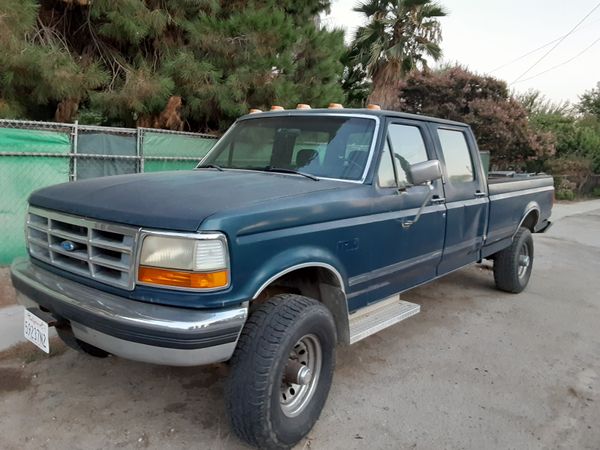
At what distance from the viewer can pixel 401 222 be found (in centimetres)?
358

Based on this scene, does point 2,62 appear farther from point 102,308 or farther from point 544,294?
point 544,294

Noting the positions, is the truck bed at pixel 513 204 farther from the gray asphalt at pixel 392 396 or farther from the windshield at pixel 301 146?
the windshield at pixel 301 146

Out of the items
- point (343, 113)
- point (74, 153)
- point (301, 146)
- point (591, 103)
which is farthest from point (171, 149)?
point (591, 103)

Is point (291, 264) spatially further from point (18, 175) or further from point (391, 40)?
point (391, 40)

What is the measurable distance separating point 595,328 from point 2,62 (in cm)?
732

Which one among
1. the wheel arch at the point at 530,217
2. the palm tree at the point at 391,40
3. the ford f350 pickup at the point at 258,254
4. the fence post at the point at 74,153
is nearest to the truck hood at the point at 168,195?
the ford f350 pickup at the point at 258,254

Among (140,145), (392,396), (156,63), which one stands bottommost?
(392,396)

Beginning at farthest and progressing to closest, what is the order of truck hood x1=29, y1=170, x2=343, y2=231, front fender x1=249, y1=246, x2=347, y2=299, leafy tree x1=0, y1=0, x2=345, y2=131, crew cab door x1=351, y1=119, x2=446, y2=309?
leafy tree x1=0, y1=0, x2=345, y2=131 → crew cab door x1=351, y1=119, x2=446, y2=309 → front fender x1=249, y1=246, x2=347, y2=299 → truck hood x1=29, y1=170, x2=343, y2=231

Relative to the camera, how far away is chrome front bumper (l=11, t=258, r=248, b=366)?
2287mm

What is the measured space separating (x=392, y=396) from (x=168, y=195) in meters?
2.11

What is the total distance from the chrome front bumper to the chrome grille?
125 millimetres

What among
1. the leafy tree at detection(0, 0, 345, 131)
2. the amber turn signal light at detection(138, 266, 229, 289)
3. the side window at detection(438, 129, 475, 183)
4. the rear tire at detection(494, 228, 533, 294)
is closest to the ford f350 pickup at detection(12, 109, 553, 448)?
the amber turn signal light at detection(138, 266, 229, 289)

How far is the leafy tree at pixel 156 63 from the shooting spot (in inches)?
258

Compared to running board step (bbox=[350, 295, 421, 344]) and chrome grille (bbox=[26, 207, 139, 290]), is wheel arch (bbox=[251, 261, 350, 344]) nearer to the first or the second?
running board step (bbox=[350, 295, 421, 344])
